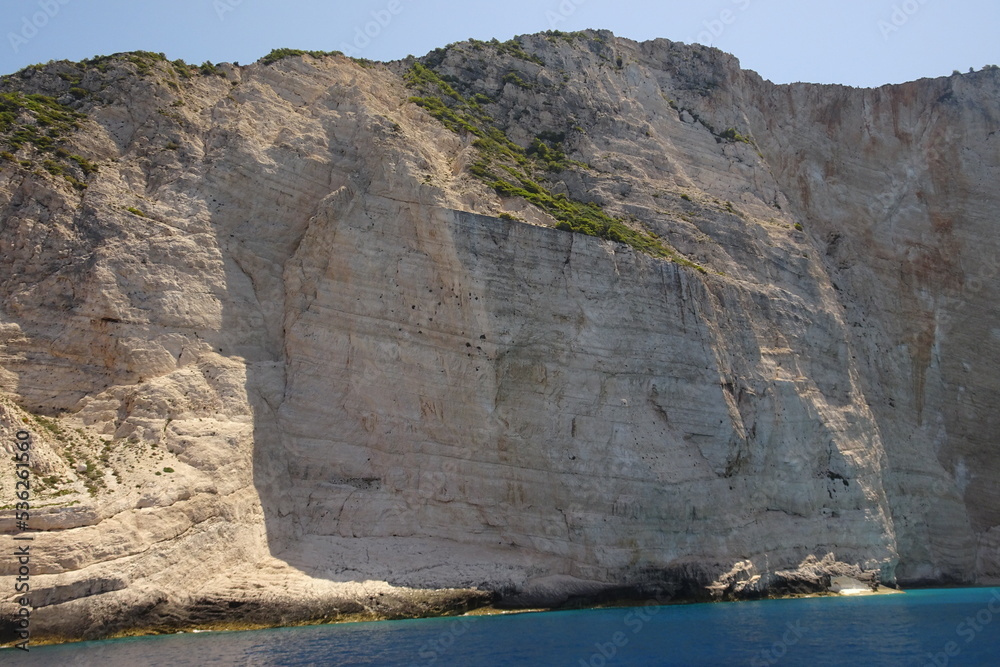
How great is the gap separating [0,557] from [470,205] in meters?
18.9

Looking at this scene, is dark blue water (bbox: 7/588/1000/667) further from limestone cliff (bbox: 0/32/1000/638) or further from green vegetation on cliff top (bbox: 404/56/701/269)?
green vegetation on cliff top (bbox: 404/56/701/269)

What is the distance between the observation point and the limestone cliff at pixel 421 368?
24.0 m

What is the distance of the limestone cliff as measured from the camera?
78.8ft

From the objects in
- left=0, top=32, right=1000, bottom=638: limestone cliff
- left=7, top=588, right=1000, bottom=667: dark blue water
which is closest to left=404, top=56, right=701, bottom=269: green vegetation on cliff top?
left=0, top=32, right=1000, bottom=638: limestone cliff

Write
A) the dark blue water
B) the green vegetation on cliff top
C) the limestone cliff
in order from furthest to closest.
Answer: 1. the green vegetation on cliff top
2. the limestone cliff
3. the dark blue water

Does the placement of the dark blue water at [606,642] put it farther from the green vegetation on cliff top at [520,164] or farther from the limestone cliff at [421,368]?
the green vegetation on cliff top at [520,164]

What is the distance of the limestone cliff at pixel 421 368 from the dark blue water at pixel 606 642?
6.07 ft

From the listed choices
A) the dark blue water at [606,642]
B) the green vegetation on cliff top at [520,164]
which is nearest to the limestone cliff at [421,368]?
the green vegetation on cliff top at [520,164]

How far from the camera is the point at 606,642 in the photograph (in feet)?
66.2

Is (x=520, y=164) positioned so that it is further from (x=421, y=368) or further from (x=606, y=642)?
(x=606, y=642)

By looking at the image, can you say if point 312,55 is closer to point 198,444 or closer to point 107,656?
point 198,444

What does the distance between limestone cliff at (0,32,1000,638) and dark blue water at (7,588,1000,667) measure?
185cm

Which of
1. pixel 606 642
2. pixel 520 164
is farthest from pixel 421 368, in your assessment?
pixel 520 164

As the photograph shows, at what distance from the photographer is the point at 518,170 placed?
36.5 meters
